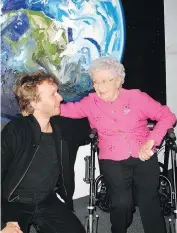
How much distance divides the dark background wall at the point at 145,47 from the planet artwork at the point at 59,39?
0.13 metres

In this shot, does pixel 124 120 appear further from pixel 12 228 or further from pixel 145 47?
pixel 145 47

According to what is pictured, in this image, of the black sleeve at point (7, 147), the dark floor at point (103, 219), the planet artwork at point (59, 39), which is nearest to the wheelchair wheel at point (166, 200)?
the dark floor at point (103, 219)

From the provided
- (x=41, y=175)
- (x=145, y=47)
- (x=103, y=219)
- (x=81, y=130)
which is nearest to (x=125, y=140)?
(x=81, y=130)

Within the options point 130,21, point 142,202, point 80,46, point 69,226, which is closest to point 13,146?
point 69,226

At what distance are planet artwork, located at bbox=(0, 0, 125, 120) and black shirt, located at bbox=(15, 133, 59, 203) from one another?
29.9 inches

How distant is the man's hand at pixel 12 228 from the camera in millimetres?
1662

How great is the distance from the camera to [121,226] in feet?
7.00

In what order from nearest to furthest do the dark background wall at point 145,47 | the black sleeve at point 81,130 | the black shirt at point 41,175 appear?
1. the black shirt at point 41,175
2. the black sleeve at point 81,130
3. the dark background wall at point 145,47

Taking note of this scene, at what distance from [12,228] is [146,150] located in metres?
0.98

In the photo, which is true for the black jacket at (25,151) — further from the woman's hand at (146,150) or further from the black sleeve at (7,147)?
the woman's hand at (146,150)

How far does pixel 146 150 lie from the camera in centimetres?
206

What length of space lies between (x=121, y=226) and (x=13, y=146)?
3.12 feet

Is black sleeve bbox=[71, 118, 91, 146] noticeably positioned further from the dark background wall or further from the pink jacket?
the dark background wall

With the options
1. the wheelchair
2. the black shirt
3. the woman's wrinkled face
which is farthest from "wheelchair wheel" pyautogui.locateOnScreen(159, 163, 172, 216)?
the black shirt
